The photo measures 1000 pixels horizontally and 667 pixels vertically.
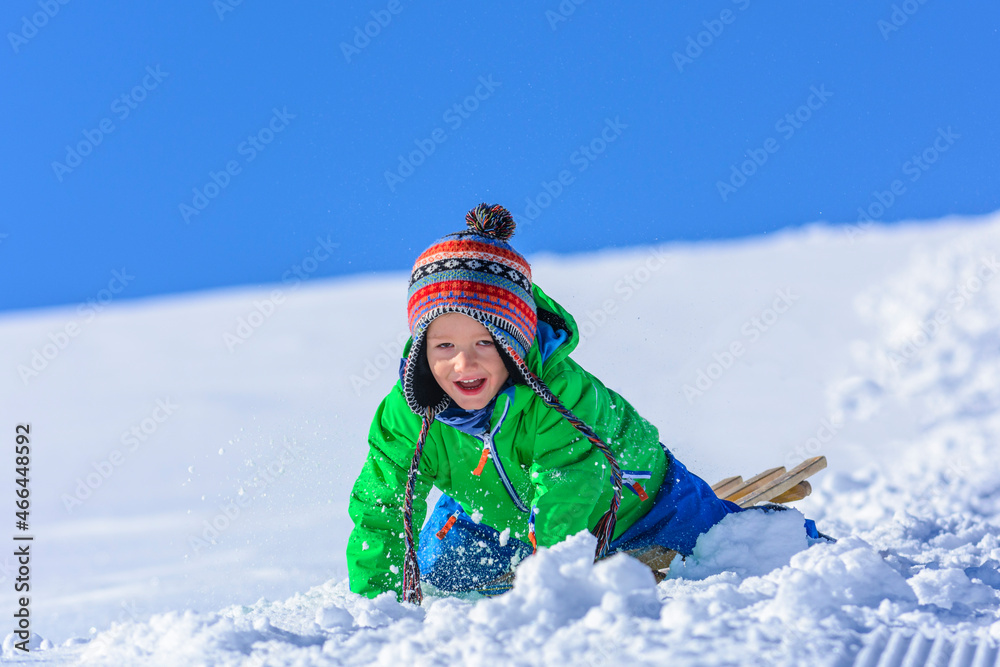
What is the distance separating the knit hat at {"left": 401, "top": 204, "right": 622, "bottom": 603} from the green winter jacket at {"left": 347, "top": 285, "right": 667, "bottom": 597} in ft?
0.15

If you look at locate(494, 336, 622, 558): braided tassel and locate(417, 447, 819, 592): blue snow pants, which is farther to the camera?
locate(417, 447, 819, 592): blue snow pants

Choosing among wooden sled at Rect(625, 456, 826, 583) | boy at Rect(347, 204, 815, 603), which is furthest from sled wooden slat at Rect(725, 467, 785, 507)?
boy at Rect(347, 204, 815, 603)

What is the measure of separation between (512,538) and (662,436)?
1.94 meters

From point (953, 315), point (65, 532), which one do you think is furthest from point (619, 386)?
point (65, 532)

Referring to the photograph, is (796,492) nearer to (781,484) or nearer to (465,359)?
(781,484)

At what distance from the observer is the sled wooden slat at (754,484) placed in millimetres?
3426

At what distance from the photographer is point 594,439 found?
2441mm

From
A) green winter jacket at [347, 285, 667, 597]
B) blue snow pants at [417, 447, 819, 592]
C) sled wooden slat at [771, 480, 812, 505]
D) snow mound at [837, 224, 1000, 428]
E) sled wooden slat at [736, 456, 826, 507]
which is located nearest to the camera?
green winter jacket at [347, 285, 667, 597]

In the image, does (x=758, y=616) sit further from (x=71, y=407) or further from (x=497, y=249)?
(x=71, y=407)

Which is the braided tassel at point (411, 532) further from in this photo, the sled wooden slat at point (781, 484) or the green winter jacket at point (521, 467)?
the sled wooden slat at point (781, 484)

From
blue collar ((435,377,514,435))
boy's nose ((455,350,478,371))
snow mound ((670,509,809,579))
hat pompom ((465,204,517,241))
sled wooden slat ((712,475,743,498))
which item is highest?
hat pompom ((465,204,517,241))

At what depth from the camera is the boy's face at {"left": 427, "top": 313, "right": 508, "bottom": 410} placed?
8.02ft

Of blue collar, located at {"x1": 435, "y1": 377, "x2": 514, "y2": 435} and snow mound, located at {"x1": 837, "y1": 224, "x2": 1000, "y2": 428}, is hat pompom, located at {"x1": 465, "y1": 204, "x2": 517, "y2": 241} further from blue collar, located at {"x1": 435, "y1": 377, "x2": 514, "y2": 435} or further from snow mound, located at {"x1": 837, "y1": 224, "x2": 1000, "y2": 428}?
snow mound, located at {"x1": 837, "y1": 224, "x2": 1000, "y2": 428}

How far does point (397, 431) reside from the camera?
2.65 meters
